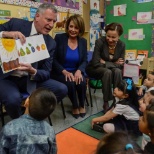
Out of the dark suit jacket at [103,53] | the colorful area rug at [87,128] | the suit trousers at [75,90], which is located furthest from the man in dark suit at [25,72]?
the dark suit jacket at [103,53]

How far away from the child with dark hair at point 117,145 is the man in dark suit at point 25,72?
1001mm

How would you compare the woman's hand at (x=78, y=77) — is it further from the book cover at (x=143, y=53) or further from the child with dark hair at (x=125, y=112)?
the book cover at (x=143, y=53)

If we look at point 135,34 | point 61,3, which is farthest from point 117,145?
point 135,34

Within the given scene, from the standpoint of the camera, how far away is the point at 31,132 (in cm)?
101

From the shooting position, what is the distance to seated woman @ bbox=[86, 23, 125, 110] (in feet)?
7.45

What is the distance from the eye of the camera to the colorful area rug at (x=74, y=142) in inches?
62.0

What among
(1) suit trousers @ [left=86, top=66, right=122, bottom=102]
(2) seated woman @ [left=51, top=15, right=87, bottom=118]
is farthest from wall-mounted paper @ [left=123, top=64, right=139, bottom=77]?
(2) seated woman @ [left=51, top=15, right=87, bottom=118]

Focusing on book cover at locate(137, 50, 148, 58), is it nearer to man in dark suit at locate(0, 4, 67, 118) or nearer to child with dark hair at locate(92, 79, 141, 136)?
child with dark hair at locate(92, 79, 141, 136)

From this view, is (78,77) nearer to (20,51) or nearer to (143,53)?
(20,51)

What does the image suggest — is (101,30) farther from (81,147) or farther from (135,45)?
(81,147)

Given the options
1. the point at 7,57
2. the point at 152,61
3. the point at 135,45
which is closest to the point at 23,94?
the point at 7,57

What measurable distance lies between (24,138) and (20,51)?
2.66ft

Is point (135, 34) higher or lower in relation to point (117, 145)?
higher

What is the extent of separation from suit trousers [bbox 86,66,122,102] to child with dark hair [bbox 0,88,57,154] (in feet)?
4.12
